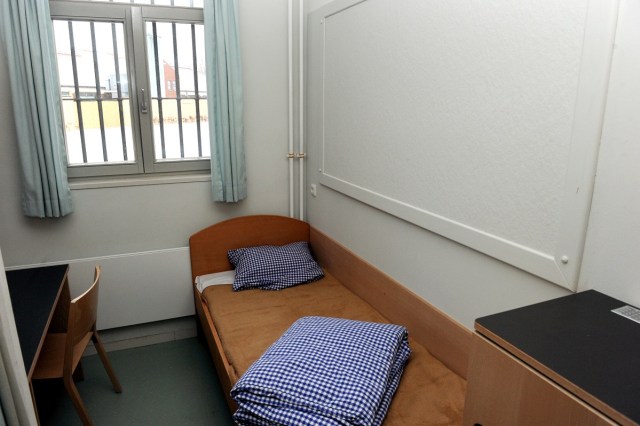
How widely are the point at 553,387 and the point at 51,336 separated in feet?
7.83

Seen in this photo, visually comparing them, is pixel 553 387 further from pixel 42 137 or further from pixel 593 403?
pixel 42 137

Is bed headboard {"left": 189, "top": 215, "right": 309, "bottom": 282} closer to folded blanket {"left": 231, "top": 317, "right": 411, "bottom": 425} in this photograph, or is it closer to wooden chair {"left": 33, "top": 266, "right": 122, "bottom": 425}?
wooden chair {"left": 33, "top": 266, "right": 122, "bottom": 425}

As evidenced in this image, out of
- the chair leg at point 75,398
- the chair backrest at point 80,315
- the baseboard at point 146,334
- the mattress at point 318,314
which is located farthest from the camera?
the baseboard at point 146,334

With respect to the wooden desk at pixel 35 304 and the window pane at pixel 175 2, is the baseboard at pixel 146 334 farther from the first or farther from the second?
the window pane at pixel 175 2

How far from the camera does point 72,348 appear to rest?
192 centimetres

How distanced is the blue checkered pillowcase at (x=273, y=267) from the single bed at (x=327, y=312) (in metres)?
0.05

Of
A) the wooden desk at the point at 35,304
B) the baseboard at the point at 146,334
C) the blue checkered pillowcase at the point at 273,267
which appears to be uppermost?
the wooden desk at the point at 35,304

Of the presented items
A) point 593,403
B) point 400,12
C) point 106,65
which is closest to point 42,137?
point 106,65

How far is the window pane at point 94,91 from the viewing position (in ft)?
8.44

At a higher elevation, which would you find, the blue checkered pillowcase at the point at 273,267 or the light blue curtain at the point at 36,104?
the light blue curtain at the point at 36,104

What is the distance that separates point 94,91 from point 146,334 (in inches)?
63.4

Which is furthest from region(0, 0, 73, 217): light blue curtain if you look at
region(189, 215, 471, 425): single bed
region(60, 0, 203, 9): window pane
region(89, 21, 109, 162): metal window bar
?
region(189, 215, 471, 425): single bed

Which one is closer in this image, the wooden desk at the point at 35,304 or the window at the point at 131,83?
the wooden desk at the point at 35,304

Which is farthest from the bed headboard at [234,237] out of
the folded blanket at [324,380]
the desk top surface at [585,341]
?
the desk top surface at [585,341]
